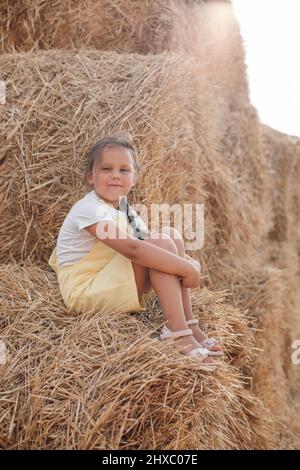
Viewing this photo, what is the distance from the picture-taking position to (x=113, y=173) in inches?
72.9

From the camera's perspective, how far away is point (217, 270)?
2586mm

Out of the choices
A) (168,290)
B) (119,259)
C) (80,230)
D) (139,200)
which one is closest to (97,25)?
(139,200)

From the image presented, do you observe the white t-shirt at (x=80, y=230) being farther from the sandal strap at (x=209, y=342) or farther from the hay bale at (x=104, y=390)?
the sandal strap at (x=209, y=342)

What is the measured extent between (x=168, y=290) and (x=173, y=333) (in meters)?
0.13

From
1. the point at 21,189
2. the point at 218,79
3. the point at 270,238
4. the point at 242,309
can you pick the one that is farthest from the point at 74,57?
the point at 270,238

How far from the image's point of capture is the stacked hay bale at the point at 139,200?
1332 mm

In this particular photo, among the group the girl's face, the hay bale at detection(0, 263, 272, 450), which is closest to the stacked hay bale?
the hay bale at detection(0, 263, 272, 450)

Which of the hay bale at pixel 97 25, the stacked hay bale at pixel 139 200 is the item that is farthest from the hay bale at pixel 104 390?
the hay bale at pixel 97 25

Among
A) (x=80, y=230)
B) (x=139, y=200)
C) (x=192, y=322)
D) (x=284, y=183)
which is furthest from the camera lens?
(x=284, y=183)

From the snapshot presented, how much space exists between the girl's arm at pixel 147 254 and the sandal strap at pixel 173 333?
0.15 m

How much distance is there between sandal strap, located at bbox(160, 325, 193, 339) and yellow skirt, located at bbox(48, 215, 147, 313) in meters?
0.12

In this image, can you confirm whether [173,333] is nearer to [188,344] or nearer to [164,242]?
[188,344]
